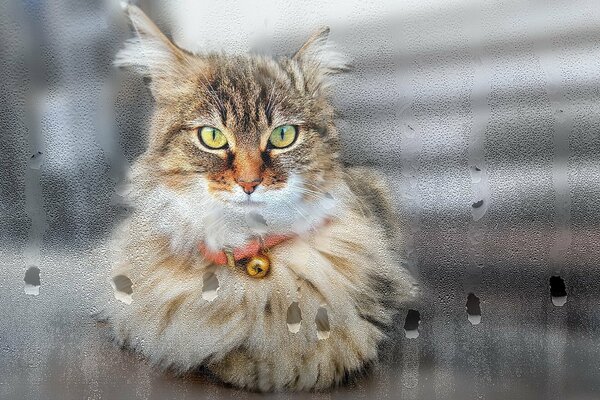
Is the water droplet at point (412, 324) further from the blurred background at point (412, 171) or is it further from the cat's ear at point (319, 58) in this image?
the cat's ear at point (319, 58)

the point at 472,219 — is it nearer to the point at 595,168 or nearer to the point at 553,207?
the point at 553,207

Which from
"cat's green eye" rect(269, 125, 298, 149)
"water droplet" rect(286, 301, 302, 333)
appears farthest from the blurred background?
"water droplet" rect(286, 301, 302, 333)

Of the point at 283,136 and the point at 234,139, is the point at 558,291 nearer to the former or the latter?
the point at 283,136

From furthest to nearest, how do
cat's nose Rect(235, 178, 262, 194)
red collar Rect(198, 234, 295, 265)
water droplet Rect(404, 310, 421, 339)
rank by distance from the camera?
water droplet Rect(404, 310, 421, 339)
red collar Rect(198, 234, 295, 265)
cat's nose Rect(235, 178, 262, 194)

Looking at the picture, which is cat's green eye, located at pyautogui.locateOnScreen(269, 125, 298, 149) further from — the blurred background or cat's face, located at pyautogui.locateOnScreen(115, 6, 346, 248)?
the blurred background

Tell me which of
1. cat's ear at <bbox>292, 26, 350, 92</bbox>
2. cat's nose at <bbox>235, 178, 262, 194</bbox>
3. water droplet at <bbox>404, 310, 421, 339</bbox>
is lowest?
water droplet at <bbox>404, 310, 421, 339</bbox>

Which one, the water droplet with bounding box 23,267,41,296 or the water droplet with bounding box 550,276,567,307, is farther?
the water droplet with bounding box 550,276,567,307
